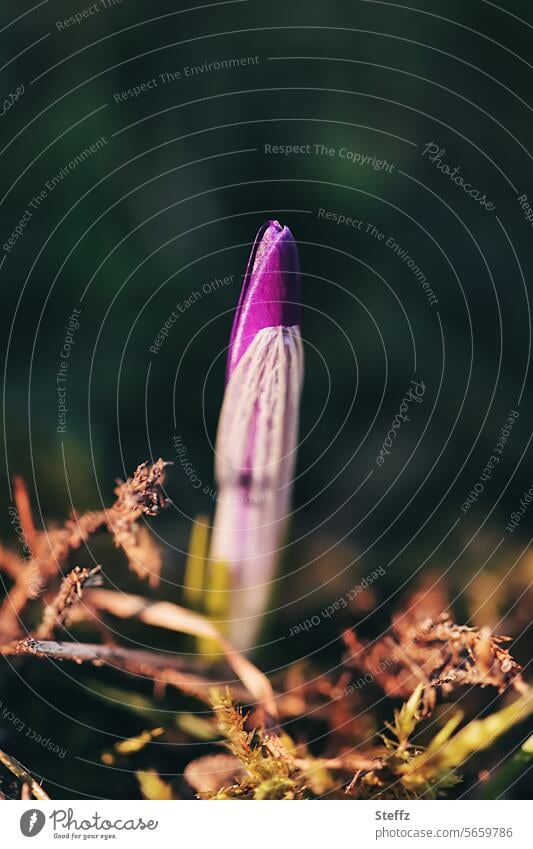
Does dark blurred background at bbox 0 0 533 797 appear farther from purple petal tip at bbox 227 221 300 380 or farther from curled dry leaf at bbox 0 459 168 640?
purple petal tip at bbox 227 221 300 380

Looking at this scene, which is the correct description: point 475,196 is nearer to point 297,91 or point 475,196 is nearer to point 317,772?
point 297,91

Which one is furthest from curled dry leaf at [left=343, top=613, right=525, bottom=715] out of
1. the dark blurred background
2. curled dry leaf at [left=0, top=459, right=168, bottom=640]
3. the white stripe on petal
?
curled dry leaf at [left=0, top=459, right=168, bottom=640]

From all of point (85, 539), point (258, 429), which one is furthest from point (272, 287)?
point (85, 539)

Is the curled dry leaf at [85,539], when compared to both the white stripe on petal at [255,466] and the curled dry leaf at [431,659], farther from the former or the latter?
the curled dry leaf at [431,659]

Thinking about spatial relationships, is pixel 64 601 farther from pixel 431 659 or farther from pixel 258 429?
pixel 431 659

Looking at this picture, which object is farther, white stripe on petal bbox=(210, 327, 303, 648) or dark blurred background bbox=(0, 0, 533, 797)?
dark blurred background bbox=(0, 0, 533, 797)

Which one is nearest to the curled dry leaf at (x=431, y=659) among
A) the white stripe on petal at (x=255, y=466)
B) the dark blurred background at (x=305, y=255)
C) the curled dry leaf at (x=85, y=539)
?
the dark blurred background at (x=305, y=255)
